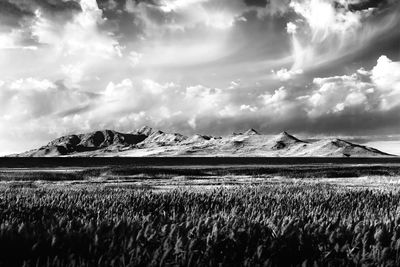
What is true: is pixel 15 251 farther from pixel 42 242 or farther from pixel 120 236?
pixel 120 236

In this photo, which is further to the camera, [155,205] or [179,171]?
[179,171]

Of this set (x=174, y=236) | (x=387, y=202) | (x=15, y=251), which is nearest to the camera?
(x=15, y=251)

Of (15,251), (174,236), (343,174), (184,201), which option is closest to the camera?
(15,251)

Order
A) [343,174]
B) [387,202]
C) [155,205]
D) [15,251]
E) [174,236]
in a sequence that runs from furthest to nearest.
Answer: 1. [343,174]
2. [387,202]
3. [155,205]
4. [174,236]
5. [15,251]

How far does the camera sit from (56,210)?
13.6 meters

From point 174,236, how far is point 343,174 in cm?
5932

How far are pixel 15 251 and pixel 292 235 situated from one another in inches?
197

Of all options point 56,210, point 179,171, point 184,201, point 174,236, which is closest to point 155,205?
point 184,201

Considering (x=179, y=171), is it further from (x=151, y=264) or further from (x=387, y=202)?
(x=151, y=264)

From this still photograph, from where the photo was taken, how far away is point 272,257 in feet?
26.7

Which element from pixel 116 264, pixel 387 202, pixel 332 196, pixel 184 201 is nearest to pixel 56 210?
pixel 184 201

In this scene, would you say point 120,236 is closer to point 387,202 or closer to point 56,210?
point 56,210

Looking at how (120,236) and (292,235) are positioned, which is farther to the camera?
(292,235)

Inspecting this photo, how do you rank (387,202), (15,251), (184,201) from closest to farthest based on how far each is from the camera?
(15,251) → (184,201) → (387,202)
